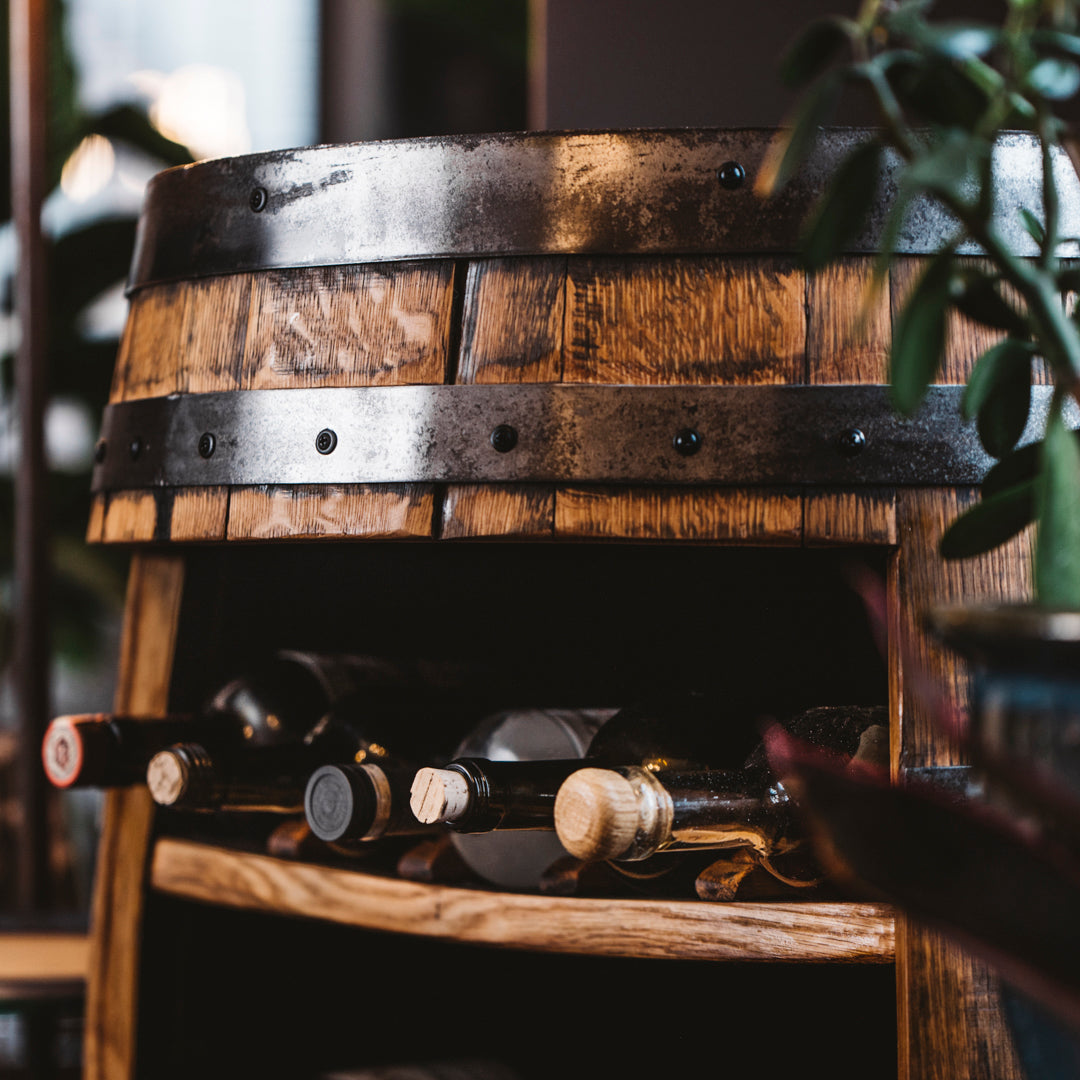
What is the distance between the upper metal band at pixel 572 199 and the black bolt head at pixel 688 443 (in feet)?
0.38

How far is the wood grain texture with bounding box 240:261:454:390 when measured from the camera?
795 millimetres

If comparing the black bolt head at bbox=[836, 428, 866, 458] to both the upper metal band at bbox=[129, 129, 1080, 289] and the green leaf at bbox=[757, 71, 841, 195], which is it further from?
the green leaf at bbox=[757, 71, 841, 195]

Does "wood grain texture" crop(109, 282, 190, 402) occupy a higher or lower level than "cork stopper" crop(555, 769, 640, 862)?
Result: higher

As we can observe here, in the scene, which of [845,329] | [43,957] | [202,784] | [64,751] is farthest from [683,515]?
[43,957]

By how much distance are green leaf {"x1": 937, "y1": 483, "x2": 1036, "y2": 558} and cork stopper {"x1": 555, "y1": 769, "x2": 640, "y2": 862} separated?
235mm

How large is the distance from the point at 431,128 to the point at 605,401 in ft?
13.7

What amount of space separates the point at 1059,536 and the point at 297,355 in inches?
20.8

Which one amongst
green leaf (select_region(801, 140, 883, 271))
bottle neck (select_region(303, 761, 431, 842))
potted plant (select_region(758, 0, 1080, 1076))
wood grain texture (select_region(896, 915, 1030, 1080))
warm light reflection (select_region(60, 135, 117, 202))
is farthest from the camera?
warm light reflection (select_region(60, 135, 117, 202))

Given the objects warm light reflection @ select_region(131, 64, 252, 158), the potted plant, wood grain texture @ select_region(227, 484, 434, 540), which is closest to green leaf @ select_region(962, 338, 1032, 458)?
the potted plant

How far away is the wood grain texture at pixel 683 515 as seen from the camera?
727mm

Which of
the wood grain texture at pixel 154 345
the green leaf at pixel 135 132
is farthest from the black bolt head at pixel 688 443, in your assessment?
the green leaf at pixel 135 132

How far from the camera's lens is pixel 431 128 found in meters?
4.61

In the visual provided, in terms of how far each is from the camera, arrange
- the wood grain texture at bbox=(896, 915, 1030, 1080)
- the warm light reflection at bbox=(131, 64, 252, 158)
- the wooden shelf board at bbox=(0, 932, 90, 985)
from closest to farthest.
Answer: the wood grain texture at bbox=(896, 915, 1030, 1080)
the wooden shelf board at bbox=(0, 932, 90, 985)
the warm light reflection at bbox=(131, 64, 252, 158)

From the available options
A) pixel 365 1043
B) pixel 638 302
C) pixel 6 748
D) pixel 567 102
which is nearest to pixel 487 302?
pixel 638 302
